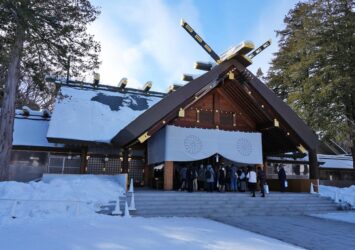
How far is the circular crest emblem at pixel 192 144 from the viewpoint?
15.7 meters

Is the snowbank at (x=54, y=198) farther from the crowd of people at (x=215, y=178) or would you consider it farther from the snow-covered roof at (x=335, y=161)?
the snow-covered roof at (x=335, y=161)

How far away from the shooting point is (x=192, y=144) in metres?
15.8

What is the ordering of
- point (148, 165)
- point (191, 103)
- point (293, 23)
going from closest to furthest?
point (191, 103) → point (148, 165) → point (293, 23)

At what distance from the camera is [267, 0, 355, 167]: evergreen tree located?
2012cm

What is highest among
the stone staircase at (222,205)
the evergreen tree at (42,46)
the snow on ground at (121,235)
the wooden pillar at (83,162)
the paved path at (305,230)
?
the evergreen tree at (42,46)

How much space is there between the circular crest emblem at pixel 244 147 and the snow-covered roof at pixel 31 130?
9582mm

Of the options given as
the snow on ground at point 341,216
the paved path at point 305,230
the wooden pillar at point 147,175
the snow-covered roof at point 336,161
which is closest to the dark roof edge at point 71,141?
the wooden pillar at point 147,175

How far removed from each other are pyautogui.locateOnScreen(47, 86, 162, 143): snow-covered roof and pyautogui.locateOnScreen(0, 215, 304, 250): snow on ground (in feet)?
24.5

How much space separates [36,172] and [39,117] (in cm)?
382

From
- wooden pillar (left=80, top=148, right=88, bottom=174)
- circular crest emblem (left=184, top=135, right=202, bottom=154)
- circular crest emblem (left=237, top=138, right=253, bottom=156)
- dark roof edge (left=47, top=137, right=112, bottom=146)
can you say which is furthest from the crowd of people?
wooden pillar (left=80, top=148, right=88, bottom=174)

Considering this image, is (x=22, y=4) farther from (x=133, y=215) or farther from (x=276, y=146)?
(x=276, y=146)

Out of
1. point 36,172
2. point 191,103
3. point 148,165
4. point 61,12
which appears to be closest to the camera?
point 61,12

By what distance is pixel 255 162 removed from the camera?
17.0 meters

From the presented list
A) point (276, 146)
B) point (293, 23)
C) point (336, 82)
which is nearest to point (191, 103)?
point (276, 146)
